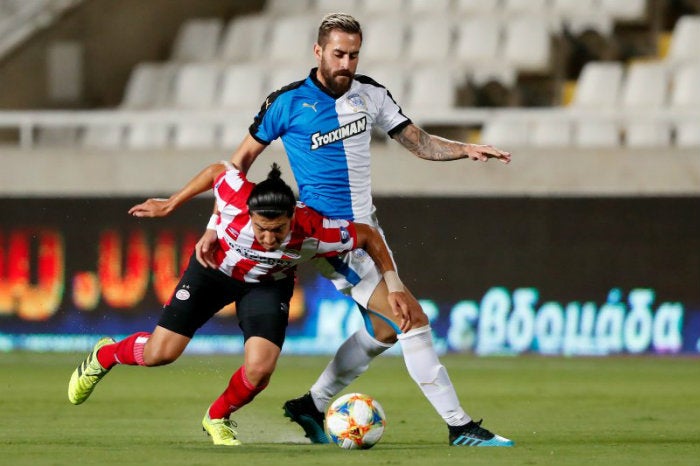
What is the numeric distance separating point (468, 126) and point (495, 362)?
343 centimetres

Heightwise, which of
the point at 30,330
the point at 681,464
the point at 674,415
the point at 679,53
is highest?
the point at 679,53

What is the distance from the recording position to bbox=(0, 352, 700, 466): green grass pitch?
7383 millimetres

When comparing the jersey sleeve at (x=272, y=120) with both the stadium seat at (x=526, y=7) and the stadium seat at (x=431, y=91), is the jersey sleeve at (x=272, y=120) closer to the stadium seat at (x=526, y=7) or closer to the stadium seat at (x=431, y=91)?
the stadium seat at (x=431, y=91)

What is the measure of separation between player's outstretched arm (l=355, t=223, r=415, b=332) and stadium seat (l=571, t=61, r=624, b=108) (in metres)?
9.52

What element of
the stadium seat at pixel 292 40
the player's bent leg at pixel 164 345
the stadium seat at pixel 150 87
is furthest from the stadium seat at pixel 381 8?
the player's bent leg at pixel 164 345

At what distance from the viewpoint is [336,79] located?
7883 mm

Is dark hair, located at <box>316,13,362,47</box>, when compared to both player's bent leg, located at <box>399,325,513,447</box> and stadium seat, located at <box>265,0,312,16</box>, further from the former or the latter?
stadium seat, located at <box>265,0,312,16</box>

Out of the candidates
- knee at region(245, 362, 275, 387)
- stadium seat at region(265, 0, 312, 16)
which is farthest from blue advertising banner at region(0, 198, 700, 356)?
knee at region(245, 362, 275, 387)

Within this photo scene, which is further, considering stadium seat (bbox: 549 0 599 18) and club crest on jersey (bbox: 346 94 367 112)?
stadium seat (bbox: 549 0 599 18)

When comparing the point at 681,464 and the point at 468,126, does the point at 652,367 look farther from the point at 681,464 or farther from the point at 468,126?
the point at 681,464

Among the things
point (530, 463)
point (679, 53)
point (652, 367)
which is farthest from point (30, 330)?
point (530, 463)

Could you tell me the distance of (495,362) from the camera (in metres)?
14.9

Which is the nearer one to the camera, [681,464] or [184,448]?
[681,464]

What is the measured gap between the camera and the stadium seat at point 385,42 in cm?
1838
